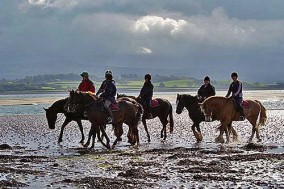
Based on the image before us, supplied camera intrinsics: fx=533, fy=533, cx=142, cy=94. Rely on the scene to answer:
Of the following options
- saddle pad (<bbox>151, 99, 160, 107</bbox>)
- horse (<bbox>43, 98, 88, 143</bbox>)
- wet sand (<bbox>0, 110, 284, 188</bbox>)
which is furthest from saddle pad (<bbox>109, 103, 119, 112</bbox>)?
saddle pad (<bbox>151, 99, 160, 107</bbox>)

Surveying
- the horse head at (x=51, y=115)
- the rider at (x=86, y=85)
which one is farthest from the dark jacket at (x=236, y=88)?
the horse head at (x=51, y=115)

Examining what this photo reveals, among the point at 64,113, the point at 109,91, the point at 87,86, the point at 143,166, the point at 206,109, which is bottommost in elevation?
the point at 143,166

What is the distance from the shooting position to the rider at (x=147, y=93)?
2423 centimetres

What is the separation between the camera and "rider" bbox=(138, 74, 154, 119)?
2423 centimetres

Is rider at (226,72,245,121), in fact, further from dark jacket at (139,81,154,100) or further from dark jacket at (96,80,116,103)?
dark jacket at (96,80,116,103)

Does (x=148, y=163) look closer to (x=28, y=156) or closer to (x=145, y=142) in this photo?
(x=28, y=156)

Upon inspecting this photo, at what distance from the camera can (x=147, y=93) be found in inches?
961

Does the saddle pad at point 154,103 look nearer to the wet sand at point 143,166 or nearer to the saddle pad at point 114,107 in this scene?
the wet sand at point 143,166

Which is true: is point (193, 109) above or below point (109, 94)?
below

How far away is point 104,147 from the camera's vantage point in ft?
70.8

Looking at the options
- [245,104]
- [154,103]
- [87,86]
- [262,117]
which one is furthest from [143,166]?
[262,117]

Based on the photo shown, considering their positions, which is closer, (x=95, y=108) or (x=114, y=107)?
(x=95, y=108)

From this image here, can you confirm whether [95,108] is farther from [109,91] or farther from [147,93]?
[147,93]

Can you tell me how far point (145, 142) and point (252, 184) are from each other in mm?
11887
